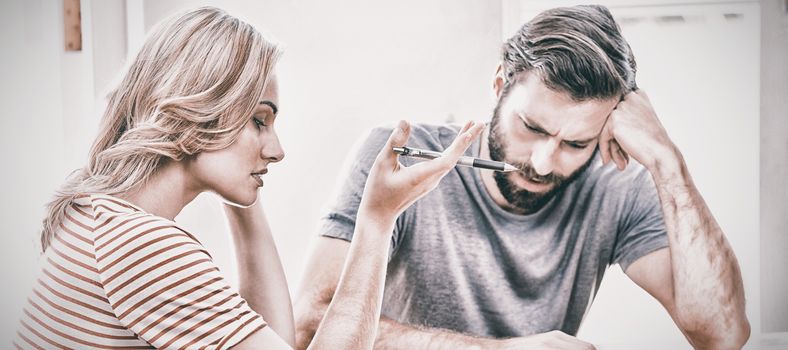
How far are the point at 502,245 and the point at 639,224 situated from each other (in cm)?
30

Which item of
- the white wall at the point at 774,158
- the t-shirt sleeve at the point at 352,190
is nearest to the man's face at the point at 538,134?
the t-shirt sleeve at the point at 352,190

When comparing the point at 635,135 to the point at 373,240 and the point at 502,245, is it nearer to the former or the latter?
the point at 502,245

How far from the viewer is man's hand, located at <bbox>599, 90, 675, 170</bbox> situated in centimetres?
143

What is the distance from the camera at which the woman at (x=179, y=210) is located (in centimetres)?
102

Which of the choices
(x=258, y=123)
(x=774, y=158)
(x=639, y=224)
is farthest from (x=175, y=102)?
(x=774, y=158)

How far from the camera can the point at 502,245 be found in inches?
56.6

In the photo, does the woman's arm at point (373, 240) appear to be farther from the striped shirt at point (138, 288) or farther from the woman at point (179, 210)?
the striped shirt at point (138, 288)

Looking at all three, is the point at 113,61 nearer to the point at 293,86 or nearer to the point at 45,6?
the point at 45,6

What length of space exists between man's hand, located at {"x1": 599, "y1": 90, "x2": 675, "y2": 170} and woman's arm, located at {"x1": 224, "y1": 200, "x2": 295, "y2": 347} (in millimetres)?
717

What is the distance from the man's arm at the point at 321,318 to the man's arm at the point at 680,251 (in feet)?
0.69

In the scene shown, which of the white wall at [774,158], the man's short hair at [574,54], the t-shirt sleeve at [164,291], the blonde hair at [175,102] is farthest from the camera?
the white wall at [774,158]

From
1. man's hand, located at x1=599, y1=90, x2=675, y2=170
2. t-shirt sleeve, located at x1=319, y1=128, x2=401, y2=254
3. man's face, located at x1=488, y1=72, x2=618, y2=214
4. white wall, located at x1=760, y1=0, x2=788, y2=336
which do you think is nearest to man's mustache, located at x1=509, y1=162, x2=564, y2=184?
man's face, located at x1=488, y1=72, x2=618, y2=214

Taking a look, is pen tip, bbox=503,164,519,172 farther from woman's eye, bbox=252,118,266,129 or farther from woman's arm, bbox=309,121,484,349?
woman's eye, bbox=252,118,266,129

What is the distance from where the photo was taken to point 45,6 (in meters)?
1.38
